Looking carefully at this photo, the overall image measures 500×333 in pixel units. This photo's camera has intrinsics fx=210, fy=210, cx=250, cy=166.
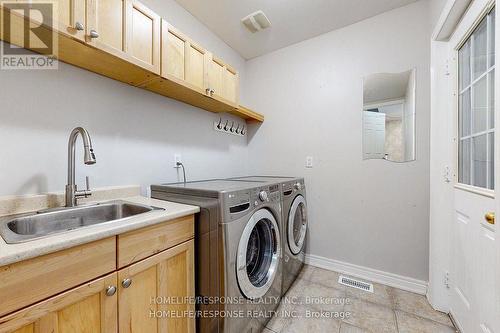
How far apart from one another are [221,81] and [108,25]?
0.91m

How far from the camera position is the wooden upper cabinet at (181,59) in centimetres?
133

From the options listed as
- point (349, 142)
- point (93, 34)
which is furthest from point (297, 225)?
point (93, 34)

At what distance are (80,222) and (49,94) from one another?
0.72m

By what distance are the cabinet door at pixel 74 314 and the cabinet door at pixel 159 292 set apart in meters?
0.04

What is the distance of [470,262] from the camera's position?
122 centimetres

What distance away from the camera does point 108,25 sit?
1062mm

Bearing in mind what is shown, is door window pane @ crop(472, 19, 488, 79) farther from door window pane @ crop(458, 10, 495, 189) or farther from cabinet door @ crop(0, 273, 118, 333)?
cabinet door @ crop(0, 273, 118, 333)

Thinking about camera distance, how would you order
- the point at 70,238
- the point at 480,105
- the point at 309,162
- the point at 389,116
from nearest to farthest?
the point at 70,238, the point at 480,105, the point at 389,116, the point at 309,162

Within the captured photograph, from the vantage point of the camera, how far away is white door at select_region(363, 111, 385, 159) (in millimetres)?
1959

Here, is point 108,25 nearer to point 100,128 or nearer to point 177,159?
point 100,128

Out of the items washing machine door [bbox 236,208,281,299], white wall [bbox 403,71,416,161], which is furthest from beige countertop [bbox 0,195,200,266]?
white wall [bbox 403,71,416,161]

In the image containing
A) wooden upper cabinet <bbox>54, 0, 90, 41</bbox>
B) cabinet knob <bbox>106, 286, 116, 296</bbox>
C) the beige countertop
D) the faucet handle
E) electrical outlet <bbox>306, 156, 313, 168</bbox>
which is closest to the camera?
the beige countertop

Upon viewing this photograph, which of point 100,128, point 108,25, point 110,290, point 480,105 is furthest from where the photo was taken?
point 100,128

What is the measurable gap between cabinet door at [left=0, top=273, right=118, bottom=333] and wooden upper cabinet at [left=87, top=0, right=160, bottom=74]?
1062 millimetres
